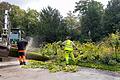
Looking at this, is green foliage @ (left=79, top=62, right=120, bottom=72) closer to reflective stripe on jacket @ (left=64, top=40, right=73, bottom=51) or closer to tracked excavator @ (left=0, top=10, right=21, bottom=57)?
reflective stripe on jacket @ (left=64, top=40, right=73, bottom=51)

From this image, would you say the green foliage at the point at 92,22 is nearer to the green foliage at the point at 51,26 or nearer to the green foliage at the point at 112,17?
the green foliage at the point at 112,17

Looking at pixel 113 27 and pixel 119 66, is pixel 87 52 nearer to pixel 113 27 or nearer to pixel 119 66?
pixel 119 66

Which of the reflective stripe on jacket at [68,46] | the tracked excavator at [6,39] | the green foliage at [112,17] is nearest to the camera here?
the reflective stripe on jacket at [68,46]

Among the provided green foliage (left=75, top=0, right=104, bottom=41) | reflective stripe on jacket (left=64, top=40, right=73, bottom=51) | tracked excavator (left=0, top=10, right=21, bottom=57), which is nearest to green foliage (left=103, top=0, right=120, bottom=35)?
green foliage (left=75, top=0, right=104, bottom=41)

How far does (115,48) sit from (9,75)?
32.5 feet

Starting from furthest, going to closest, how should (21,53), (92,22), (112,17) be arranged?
(92,22)
(112,17)
(21,53)

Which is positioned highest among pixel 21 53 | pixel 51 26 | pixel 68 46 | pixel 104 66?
pixel 51 26

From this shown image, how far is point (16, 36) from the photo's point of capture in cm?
4741

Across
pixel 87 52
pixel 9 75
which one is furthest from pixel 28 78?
pixel 87 52

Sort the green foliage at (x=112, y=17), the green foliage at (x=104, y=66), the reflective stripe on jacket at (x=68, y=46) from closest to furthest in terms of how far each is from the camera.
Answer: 1. the green foliage at (x=104, y=66)
2. the reflective stripe on jacket at (x=68, y=46)
3. the green foliage at (x=112, y=17)

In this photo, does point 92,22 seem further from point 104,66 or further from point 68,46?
point 104,66

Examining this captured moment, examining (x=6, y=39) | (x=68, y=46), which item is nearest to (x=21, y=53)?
(x=68, y=46)

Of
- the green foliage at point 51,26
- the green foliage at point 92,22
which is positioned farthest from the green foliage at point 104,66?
the green foliage at point 51,26

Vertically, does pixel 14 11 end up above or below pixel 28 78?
above
